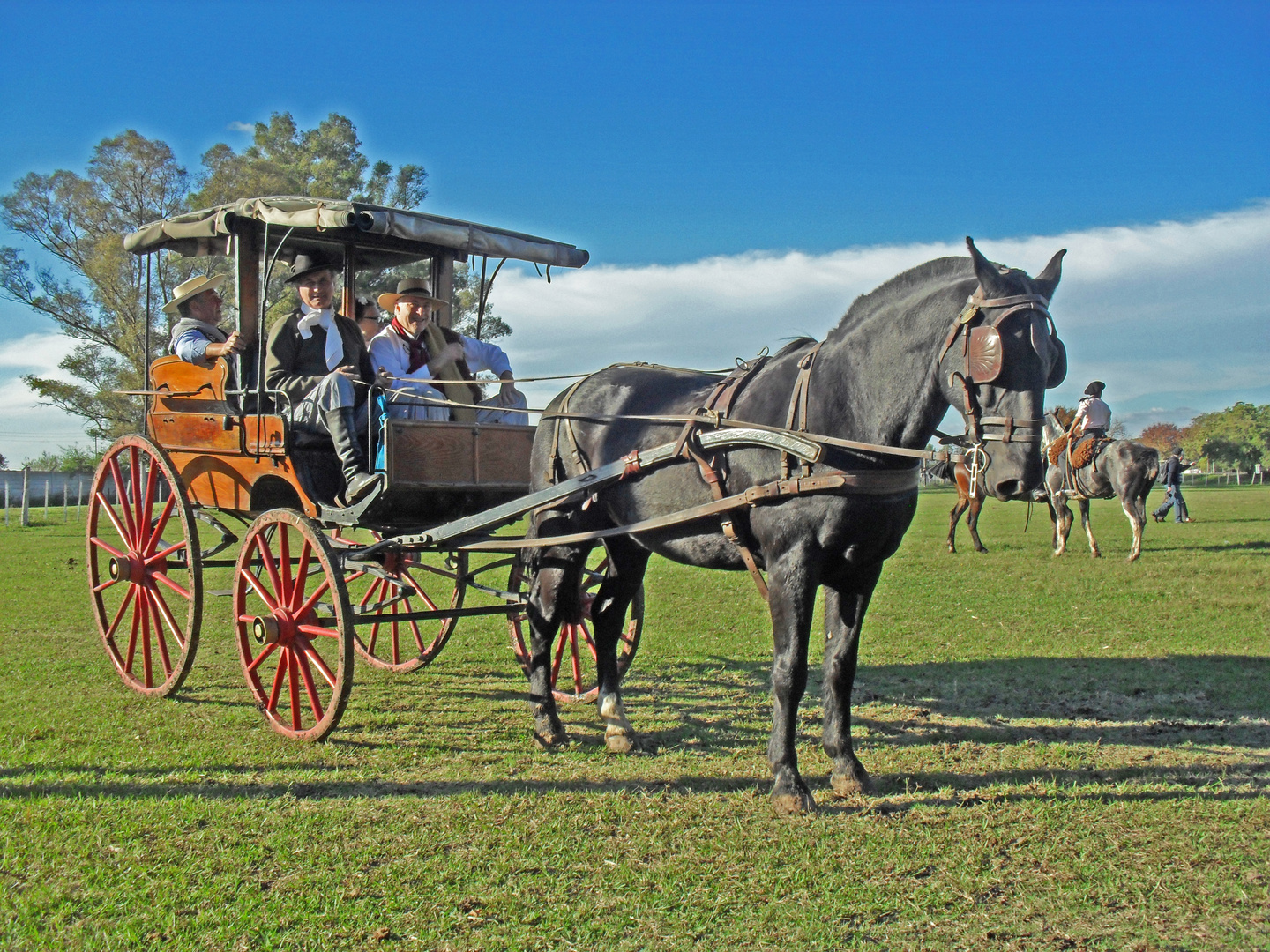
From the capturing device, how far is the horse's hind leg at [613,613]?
603 centimetres

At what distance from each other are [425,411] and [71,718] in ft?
9.52

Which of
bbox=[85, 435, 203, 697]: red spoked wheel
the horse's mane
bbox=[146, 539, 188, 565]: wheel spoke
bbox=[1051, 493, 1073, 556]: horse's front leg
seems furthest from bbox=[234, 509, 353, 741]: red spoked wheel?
bbox=[1051, 493, 1073, 556]: horse's front leg

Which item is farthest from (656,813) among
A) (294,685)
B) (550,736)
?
(294,685)

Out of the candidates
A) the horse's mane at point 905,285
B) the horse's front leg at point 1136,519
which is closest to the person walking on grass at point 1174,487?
the horse's front leg at point 1136,519

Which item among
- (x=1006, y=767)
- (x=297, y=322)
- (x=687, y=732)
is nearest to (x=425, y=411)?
(x=297, y=322)

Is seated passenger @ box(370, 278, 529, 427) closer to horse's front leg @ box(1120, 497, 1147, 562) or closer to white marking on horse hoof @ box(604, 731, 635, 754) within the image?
white marking on horse hoof @ box(604, 731, 635, 754)

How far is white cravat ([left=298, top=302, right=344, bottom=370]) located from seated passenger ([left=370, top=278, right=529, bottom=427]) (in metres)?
0.23

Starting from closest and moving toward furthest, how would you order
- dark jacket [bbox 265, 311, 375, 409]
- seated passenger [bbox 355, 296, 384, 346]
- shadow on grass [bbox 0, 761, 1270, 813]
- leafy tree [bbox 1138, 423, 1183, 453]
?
shadow on grass [bbox 0, 761, 1270, 813] < dark jacket [bbox 265, 311, 375, 409] < seated passenger [bbox 355, 296, 384, 346] < leafy tree [bbox 1138, 423, 1183, 453]

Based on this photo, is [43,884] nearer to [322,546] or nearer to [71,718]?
[322,546]

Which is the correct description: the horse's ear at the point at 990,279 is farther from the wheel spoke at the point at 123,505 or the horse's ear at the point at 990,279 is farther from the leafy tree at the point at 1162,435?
the leafy tree at the point at 1162,435

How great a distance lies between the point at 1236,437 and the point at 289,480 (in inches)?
4072

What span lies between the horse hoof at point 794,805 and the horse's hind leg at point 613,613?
1.45 meters

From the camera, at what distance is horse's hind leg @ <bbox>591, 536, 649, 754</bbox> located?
603cm

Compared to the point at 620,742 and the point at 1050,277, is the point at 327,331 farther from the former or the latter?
the point at 1050,277
